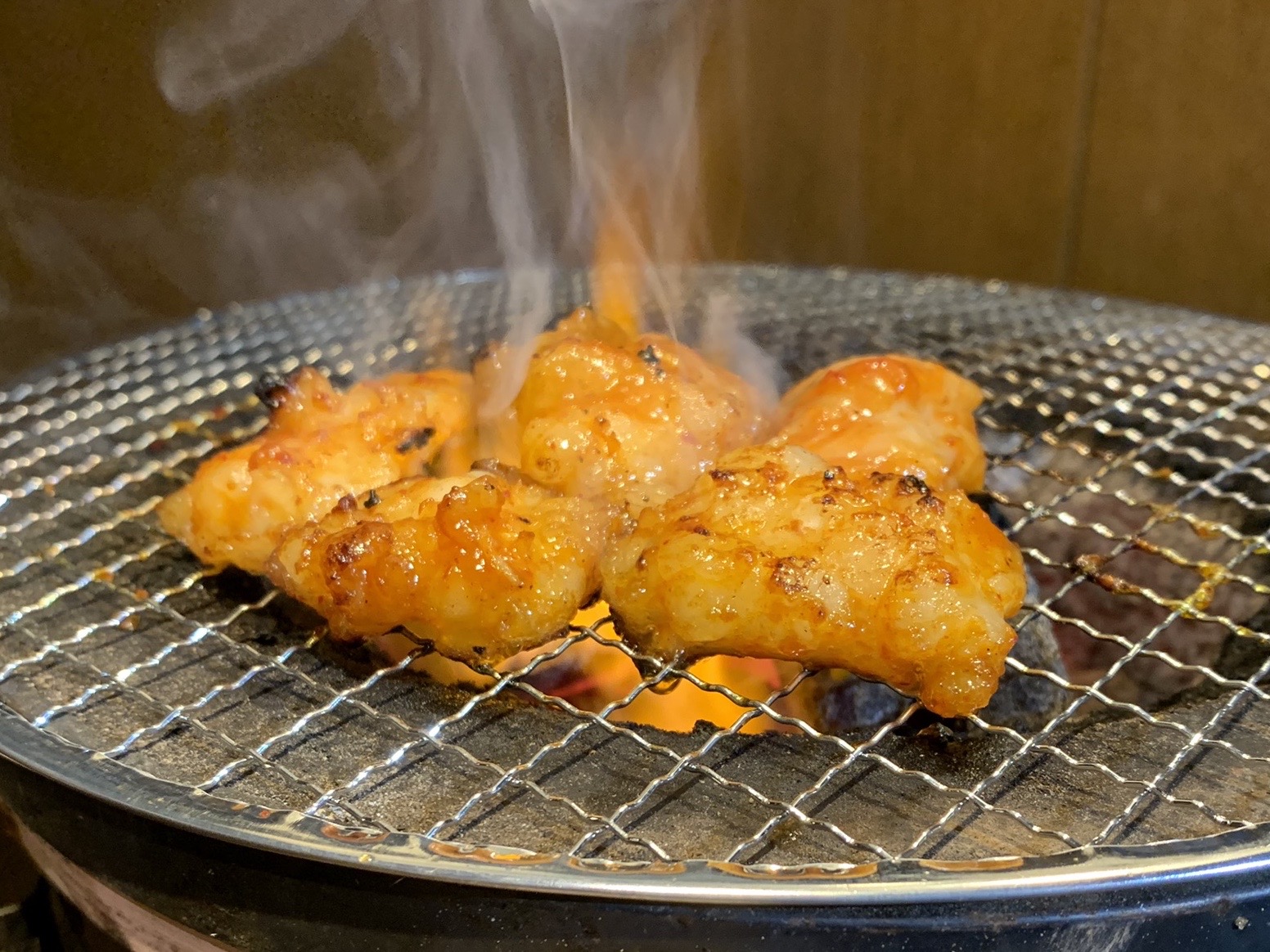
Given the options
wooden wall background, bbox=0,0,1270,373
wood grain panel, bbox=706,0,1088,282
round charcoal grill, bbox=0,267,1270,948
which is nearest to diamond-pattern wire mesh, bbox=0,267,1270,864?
round charcoal grill, bbox=0,267,1270,948

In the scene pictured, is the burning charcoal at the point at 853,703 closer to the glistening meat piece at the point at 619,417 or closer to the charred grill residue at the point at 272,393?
the glistening meat piece at the point at 619,417

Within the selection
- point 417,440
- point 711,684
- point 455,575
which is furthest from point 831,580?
point 417,440

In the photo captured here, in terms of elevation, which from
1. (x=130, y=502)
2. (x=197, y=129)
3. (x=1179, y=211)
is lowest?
(x=1179, y=211)

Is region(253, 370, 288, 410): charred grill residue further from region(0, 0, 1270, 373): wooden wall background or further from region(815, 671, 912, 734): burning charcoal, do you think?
region(0, 0, 1270, 373): wooden wall background

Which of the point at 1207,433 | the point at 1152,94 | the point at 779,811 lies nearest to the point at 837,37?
the point at 1152,94

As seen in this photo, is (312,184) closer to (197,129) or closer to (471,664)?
(197,129)

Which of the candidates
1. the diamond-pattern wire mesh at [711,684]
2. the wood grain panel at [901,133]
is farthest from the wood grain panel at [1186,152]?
the diamond-pattern wire mesh at [711,684]

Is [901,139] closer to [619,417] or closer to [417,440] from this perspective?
[619,417]
